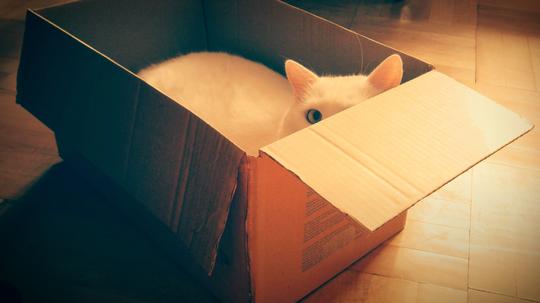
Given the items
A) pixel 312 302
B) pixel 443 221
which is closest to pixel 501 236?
pixel 443 221

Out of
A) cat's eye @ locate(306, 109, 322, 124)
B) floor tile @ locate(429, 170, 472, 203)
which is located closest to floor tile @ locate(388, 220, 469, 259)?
floor tile @ locate(429, 170, 472, 203)

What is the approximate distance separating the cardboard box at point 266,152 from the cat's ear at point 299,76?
0.61 feet

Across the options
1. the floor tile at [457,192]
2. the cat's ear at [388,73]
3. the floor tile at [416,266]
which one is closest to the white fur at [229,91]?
the cat's ear at [388,73]

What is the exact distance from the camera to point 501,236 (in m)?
1.12

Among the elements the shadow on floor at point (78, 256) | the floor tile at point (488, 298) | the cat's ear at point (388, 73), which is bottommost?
the shadow on floor at point (78, 256)

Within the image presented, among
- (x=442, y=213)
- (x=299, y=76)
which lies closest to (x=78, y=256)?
(x=299, y=76)

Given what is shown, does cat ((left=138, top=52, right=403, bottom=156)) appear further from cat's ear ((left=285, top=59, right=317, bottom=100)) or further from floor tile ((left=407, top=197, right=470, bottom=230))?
floor tile ((left=407, top=197, right=470, bottom=230))

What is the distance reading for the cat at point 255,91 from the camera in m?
0.88

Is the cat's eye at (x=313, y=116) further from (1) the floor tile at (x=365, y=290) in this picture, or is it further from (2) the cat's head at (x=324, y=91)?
(1) the floor tile at (x=365, y=290)

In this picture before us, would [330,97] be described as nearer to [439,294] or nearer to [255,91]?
[255,91]

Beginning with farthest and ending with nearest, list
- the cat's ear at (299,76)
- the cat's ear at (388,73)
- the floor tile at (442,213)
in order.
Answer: the floor tile at (442,213)
the cat's ear at (299,76)
the cat's ear at (388,73)

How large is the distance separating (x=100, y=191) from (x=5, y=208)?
0.24m

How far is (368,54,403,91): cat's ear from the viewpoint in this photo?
0.79 m

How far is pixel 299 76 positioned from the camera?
0.91 m
